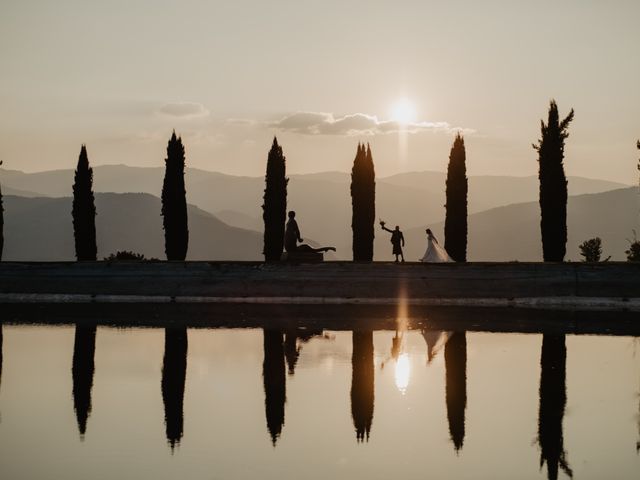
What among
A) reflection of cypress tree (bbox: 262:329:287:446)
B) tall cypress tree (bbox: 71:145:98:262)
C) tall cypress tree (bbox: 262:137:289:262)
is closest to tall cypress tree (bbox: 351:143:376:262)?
tall cypress tree (bbox: 262:137:289:262)

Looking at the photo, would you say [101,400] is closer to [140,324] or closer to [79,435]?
[79,435]

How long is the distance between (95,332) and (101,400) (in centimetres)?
1157

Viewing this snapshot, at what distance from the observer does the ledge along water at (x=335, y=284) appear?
40.2 m

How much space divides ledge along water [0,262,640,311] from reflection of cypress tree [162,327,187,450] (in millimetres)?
12225

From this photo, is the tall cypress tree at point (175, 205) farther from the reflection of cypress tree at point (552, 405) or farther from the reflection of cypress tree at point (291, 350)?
the reflection of cypress tree at point (552, 405)

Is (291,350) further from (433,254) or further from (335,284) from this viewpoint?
(433,254)

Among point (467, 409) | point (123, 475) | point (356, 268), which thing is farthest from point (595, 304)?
point (123, 475)

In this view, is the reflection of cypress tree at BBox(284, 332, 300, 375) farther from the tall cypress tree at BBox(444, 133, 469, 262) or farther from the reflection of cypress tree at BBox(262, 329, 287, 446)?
the tall cypress tree at BBox(444, 133, 469, 262)

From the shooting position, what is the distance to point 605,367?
73.2ft

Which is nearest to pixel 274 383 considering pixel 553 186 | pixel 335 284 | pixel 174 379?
pixel 174 379

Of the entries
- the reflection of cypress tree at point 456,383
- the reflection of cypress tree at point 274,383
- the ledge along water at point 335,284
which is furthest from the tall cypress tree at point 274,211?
the reflection of cypress tree at point 456,383

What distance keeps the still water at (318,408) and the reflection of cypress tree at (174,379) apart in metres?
0.05

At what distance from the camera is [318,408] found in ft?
55.3

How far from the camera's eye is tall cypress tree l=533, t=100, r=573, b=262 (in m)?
50.4
